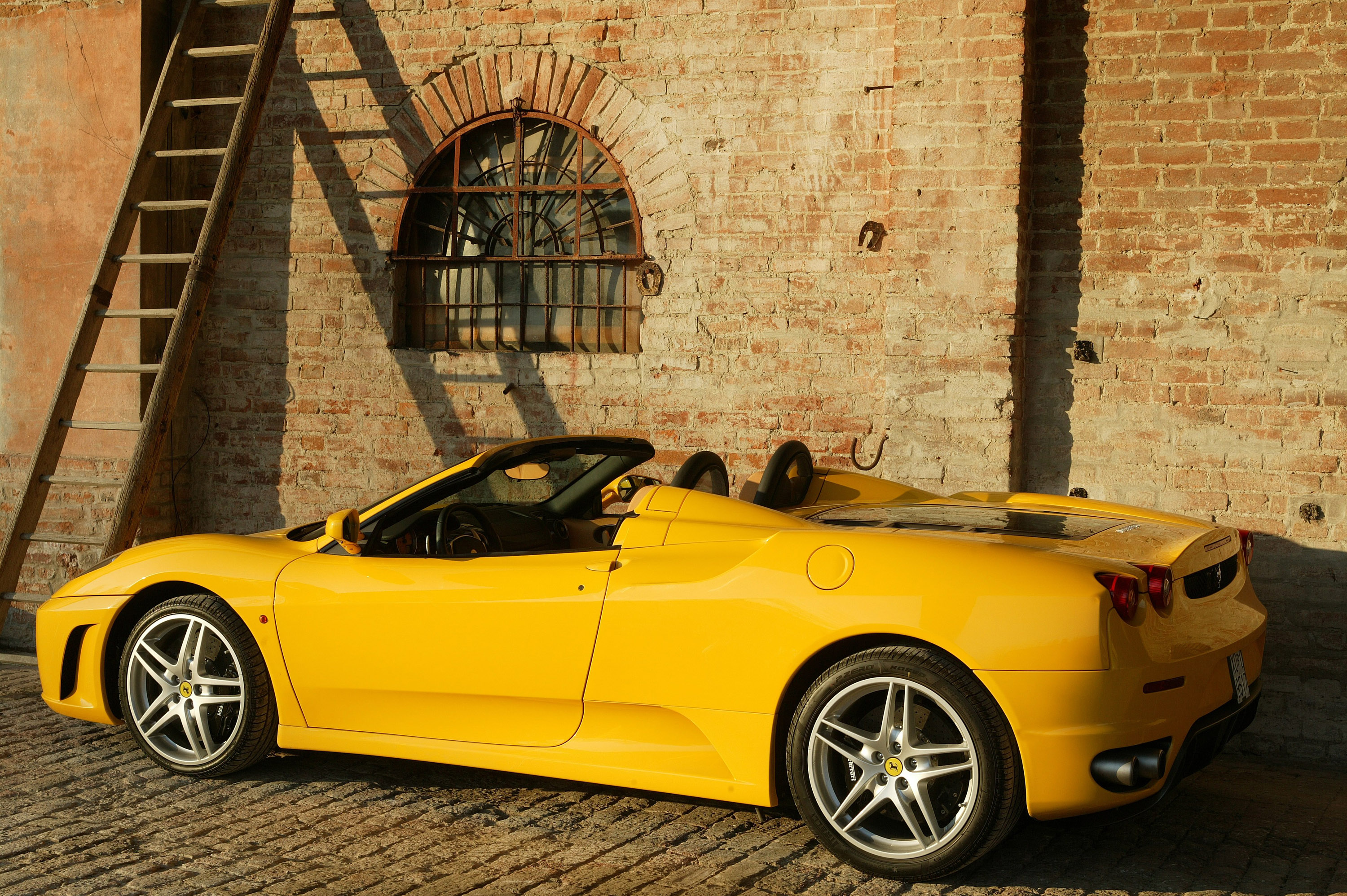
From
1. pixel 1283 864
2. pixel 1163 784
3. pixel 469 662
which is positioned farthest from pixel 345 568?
pixel 1283 864

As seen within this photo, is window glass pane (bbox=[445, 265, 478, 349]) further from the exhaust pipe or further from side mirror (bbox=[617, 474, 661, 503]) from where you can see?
the exhaust pipe

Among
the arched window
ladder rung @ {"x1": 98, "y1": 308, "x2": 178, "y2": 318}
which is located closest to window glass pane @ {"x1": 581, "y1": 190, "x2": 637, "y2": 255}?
the arched window

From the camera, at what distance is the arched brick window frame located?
6473 millimetres

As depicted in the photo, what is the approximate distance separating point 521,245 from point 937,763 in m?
4.41

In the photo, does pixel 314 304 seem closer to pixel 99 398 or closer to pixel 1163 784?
pixel 99 398

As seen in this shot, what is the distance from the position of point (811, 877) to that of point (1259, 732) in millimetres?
3076

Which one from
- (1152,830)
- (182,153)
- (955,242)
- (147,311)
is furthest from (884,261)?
(147,311)

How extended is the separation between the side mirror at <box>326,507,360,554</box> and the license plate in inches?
114

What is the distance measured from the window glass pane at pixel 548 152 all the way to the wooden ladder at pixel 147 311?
62.1 inches

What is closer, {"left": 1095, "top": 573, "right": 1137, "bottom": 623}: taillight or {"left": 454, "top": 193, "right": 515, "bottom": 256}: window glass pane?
{"left": 1095, "top": 573, "right": 1137, "bottom": 623}: taillight

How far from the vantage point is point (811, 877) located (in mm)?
3414

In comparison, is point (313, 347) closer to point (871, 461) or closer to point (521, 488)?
point (521, 488)

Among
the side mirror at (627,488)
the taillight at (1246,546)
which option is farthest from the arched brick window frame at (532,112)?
the taillight at (1246,546)

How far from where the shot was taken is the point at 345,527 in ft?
13.4
